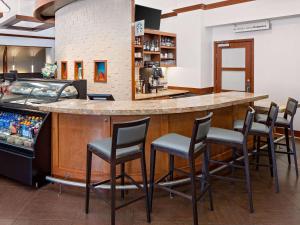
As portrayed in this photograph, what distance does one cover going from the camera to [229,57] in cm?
730

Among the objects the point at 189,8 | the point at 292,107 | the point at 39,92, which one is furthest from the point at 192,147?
the point at 189,8

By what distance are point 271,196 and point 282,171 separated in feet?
3.30

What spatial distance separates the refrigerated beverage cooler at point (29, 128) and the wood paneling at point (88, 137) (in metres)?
0.13

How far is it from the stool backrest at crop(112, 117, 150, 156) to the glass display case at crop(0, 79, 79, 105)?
5.40ft

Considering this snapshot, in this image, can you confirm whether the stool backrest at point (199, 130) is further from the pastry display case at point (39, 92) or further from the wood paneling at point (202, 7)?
the wood paneling at point (202, 7)

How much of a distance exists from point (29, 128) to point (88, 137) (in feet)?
2.82

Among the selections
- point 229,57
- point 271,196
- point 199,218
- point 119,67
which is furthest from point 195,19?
point 199,218

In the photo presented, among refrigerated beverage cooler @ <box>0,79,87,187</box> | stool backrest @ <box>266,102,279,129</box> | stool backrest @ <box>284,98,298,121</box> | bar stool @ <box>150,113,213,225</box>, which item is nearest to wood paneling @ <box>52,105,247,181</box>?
refrigerated beverage cooler @ <box>0,79,87,187</box>

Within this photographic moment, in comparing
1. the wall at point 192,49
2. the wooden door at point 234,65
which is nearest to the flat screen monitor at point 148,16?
the wall at point 192,49

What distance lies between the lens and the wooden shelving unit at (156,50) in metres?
6.70

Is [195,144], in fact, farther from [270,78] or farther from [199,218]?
[270,78]

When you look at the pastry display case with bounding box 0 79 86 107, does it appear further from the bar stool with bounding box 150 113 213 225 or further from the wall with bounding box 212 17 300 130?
the wall with bounding box 212 17 300 130

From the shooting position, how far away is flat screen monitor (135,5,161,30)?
6.58 meters

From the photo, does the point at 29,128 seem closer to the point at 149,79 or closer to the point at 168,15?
the point at 149,79
